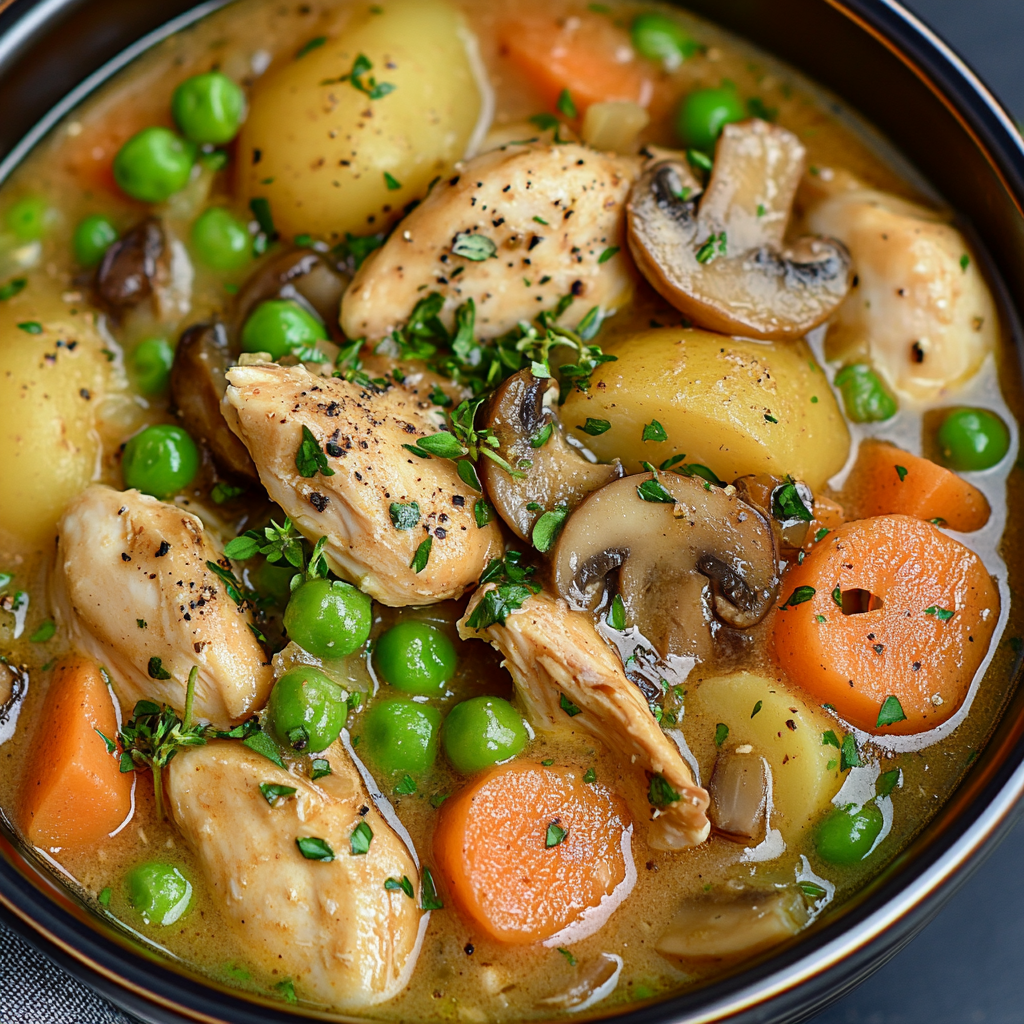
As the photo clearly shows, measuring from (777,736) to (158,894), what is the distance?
1.73 metres

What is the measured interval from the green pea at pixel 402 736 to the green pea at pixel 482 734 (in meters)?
0.06

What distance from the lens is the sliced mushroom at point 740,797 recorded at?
291 centimetres

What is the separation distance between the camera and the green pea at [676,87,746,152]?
12.0 ft

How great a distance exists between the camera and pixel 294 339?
10.9 ft

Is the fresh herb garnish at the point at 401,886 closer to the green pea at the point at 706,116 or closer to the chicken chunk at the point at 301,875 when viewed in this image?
the chicken chunk at the point at 301,875

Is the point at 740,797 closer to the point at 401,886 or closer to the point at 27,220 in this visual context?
the point at 401,886

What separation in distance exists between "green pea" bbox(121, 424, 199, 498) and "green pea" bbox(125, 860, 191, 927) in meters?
1.10

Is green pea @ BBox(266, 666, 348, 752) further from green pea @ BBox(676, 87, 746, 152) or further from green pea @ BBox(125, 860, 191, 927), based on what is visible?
green pea @ BBox(676, 87, 746, 152)

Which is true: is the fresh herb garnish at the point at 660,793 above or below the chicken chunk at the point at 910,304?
below

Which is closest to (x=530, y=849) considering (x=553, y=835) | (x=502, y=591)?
(x=553, y=835)

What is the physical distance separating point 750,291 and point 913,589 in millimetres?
1021

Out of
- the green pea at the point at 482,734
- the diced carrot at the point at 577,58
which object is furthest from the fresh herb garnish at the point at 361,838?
the diced carrot at the point at 577,58

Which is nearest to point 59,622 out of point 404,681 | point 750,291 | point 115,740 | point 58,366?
point 115,740

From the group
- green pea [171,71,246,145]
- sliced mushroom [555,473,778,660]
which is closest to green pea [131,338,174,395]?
green pea [171,71,246,145]
